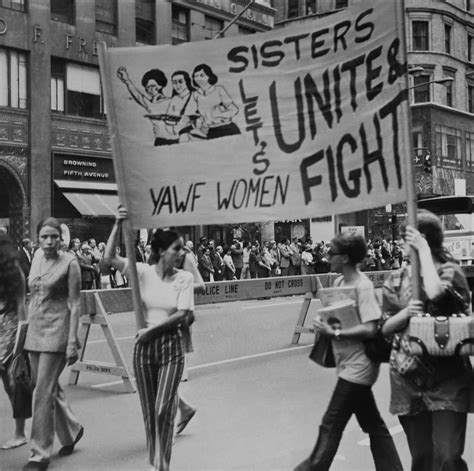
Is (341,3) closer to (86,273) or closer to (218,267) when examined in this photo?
(218,267)

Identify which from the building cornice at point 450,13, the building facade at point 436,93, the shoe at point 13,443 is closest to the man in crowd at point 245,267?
the building facade at point 436,93

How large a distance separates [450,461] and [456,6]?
51347 millimetres

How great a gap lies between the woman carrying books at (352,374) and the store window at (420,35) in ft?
154

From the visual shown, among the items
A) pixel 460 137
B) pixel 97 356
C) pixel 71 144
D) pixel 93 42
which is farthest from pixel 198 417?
pixel 460 137

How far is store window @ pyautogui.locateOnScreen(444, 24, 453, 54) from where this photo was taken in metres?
49.8

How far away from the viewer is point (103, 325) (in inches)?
352

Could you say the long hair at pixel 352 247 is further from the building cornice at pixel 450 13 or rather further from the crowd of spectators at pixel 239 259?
Result: the building cornice at pixel 450 13

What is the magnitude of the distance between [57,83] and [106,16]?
399 cm

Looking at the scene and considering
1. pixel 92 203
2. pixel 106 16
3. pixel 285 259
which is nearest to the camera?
pixel 285 259

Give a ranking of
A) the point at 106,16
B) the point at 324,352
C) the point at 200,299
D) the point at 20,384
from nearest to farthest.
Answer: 1. the point at 324,352
2. the point at 20,384
3. the point at 200,299
4. the point at 106,16

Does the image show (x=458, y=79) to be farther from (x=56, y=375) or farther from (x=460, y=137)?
(x=56, y=375)

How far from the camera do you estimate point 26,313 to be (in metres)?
5.96

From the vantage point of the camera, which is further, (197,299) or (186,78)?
(197,299)

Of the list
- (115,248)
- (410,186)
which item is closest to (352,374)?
(410,186)
